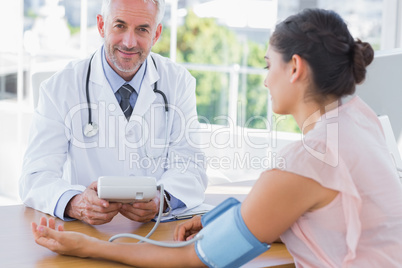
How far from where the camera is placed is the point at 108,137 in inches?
77.3

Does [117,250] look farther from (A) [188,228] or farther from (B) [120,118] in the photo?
(B) [120,118]

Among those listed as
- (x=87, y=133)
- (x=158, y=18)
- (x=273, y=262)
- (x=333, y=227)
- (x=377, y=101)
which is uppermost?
(x=158, y=18)

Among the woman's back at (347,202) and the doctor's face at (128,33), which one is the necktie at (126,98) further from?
the woman's back at (347,202)

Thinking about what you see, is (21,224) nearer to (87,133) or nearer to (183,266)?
(87,133)

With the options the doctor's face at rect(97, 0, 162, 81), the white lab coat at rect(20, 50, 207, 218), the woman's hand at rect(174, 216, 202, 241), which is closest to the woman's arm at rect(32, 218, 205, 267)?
the woman's hand at rect(174, 216, 202, 241)

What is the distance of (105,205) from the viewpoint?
1529mm

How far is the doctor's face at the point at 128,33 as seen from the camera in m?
1.98

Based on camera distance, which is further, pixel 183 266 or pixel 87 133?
pixel 87 133

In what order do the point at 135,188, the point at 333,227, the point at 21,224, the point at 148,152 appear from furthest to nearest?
the point at 148,152 → the point at 21,224 → the point at 135,188 → the point at 333,227

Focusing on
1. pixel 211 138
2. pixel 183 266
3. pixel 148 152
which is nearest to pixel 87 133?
pixel 148 152

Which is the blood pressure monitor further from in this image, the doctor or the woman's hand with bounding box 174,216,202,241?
the doctor

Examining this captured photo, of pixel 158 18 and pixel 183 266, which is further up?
pixel 158 18

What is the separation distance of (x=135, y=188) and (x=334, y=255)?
55cm

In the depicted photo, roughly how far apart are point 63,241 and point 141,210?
0.99 ft
